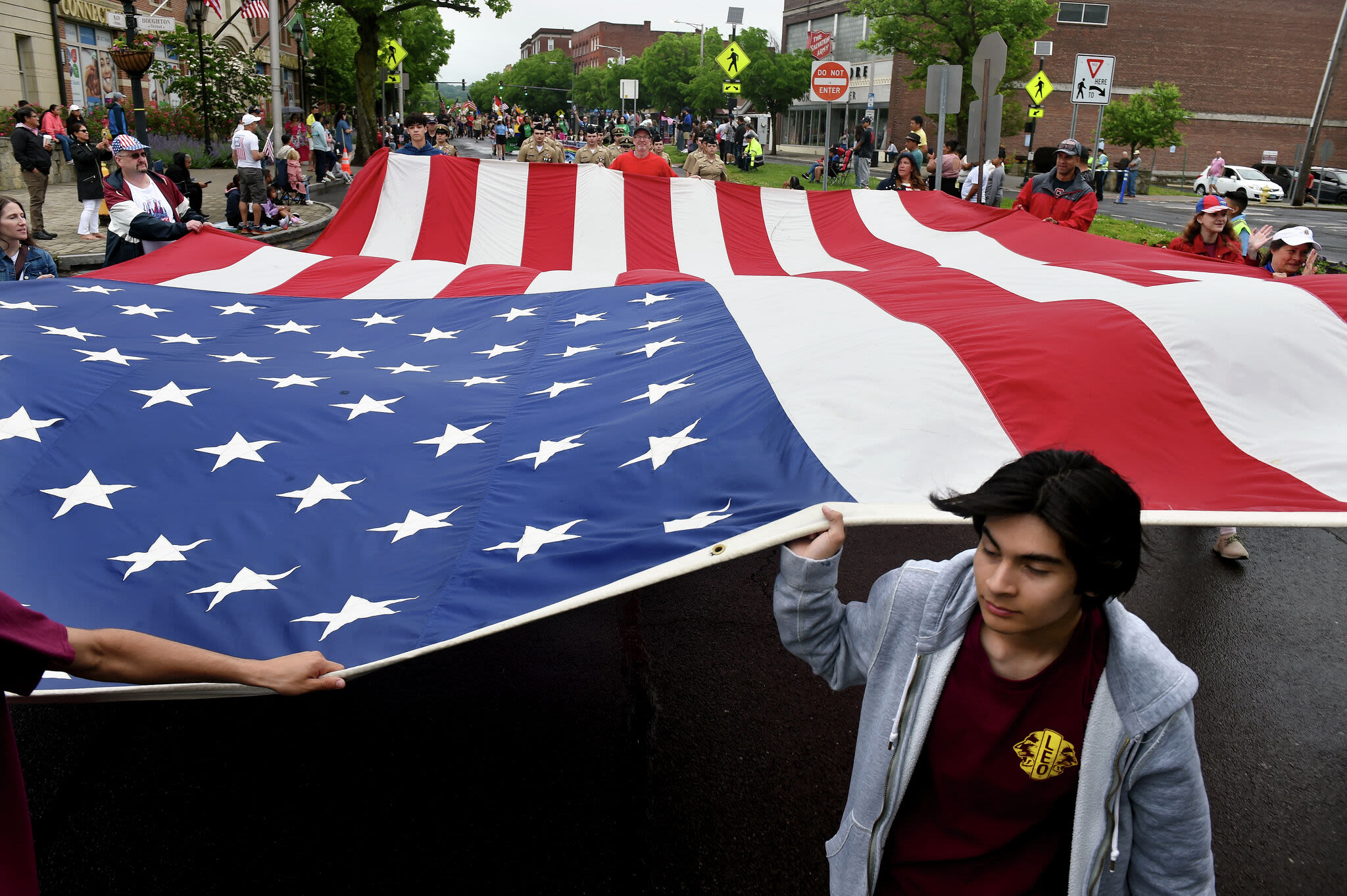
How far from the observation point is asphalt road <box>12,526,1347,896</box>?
9.96 feet

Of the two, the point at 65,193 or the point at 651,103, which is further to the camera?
the point at 651,103

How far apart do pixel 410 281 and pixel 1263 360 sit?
188 inches

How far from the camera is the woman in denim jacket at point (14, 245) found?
5641 millimetres

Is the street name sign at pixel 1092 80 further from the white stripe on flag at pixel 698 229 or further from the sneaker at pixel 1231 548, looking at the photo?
the sneaker at pixel 1231 548

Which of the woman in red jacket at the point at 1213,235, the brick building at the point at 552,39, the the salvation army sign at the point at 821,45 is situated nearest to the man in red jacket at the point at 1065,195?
the woman in red jacket at the point at 1213,235

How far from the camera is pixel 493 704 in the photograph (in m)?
3.95

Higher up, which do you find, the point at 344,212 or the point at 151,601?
the point at 344,212

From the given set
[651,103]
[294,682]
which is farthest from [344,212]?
[651,103]

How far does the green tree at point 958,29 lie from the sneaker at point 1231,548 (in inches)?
1471

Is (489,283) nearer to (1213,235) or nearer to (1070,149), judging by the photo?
(1213,235)

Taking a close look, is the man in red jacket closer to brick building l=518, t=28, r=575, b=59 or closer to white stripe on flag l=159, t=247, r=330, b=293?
white stripe on flag l=159, t=247, r=330, b=293

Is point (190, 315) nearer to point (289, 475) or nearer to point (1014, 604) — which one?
point (289, 475)

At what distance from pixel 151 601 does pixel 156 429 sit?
3.46 feet

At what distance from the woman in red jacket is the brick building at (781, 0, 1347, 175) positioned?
169 ft
